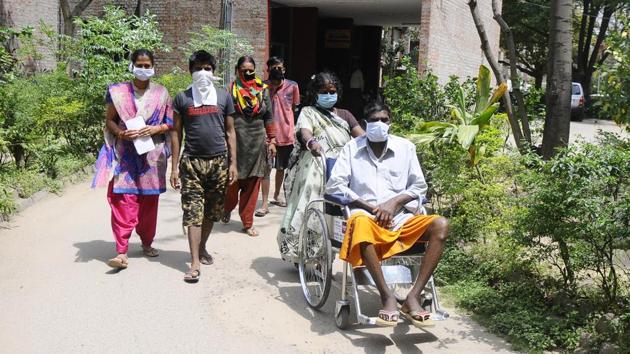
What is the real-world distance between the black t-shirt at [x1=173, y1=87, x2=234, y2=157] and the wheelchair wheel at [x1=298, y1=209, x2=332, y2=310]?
1.14 meters

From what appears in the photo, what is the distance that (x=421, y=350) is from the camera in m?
4.74

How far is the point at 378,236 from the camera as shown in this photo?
4840mm

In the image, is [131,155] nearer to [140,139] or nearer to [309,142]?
[140,139]

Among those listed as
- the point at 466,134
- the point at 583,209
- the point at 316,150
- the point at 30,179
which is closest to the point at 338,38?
the point at 30,179

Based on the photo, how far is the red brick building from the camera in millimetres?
15148

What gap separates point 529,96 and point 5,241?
6.76m

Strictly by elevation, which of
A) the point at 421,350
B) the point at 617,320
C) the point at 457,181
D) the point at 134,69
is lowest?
the point at 421,350

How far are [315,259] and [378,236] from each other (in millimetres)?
857

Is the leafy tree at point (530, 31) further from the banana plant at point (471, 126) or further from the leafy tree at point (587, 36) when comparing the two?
the banana plant at point (471, 126)

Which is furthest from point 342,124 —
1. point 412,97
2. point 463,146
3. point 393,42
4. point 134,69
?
point 393,42

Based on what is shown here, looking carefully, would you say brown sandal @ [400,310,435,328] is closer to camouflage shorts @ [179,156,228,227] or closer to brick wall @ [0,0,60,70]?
camouflage shorts @ [179,156,228,227]

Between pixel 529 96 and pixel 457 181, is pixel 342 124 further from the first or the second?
pixel 529 96

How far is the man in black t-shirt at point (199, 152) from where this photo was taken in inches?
237

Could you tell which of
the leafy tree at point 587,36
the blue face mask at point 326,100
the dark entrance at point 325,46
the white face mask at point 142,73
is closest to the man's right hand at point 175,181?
the white face mask at point 142,73
